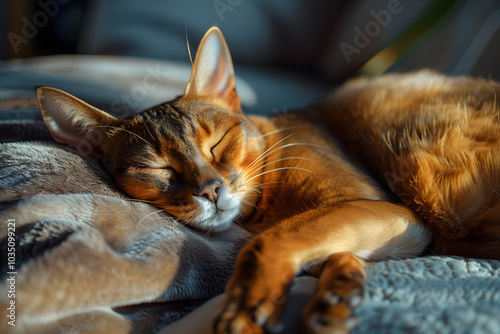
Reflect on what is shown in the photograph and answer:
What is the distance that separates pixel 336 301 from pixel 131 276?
333mm

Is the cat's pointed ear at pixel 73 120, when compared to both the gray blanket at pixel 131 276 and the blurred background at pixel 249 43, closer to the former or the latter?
the gray blanket at pixel 131 276

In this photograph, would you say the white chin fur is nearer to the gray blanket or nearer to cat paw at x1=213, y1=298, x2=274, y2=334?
the gray blanket

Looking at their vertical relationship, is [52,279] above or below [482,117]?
below

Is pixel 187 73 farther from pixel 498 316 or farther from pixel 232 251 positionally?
pixel 498 316

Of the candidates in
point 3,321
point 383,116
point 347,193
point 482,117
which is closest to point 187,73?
point 383,116

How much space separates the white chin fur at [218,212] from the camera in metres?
0.84

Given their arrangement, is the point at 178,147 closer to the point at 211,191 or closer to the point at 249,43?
the point at 211,191

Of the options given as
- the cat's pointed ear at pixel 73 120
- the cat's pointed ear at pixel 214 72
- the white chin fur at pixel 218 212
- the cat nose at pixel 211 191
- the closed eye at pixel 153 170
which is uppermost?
the cat's pointed ear at pixel 214 72

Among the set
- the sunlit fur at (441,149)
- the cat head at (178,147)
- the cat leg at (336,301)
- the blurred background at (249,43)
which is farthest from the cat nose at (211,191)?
the blurred background at (249,43)

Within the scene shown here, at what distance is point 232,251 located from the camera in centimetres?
82

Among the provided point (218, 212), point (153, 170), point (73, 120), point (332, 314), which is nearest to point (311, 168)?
point (218, 212)

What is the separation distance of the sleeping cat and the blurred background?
316mm

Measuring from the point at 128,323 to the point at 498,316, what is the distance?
1.79 feet

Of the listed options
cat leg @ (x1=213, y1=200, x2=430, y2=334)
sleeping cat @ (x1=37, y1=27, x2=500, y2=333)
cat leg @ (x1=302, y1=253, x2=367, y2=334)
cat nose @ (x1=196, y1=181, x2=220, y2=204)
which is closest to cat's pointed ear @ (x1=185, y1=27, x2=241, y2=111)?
sleeping cat @ (x1=37, y1=27, x2=500, y2=333)
